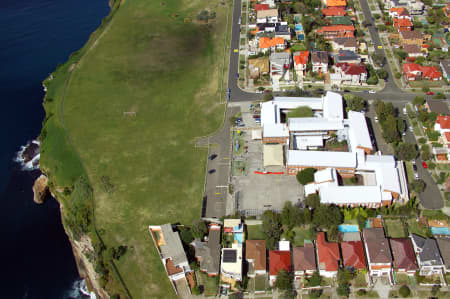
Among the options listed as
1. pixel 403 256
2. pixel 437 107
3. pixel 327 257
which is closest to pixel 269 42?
pixel 437 107

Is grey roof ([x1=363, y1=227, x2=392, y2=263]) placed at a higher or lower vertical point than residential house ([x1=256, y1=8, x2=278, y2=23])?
lower

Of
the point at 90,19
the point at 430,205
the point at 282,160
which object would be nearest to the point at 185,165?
the point at 282,160

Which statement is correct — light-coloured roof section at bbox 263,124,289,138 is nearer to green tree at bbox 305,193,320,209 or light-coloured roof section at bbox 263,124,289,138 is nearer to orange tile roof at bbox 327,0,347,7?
green tree at bbox 305,193,320,209

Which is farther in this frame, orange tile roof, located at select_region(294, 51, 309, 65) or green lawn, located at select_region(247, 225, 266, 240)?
orange tile roof, located at select_region(294, 51, 309, 65)

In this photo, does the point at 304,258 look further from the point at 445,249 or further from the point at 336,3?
the point at 336,3

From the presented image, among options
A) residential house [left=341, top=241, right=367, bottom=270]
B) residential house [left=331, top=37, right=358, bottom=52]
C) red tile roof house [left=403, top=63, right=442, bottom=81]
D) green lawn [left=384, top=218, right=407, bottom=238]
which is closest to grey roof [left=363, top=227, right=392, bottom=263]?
residential house [left=341, top=241, right=367, bottom=270]

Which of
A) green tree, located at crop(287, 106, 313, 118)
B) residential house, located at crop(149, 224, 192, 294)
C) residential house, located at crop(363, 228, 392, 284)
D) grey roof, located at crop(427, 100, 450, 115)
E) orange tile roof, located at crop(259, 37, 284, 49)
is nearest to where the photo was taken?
residential house, located at crop(363, 228, 392, 284)
